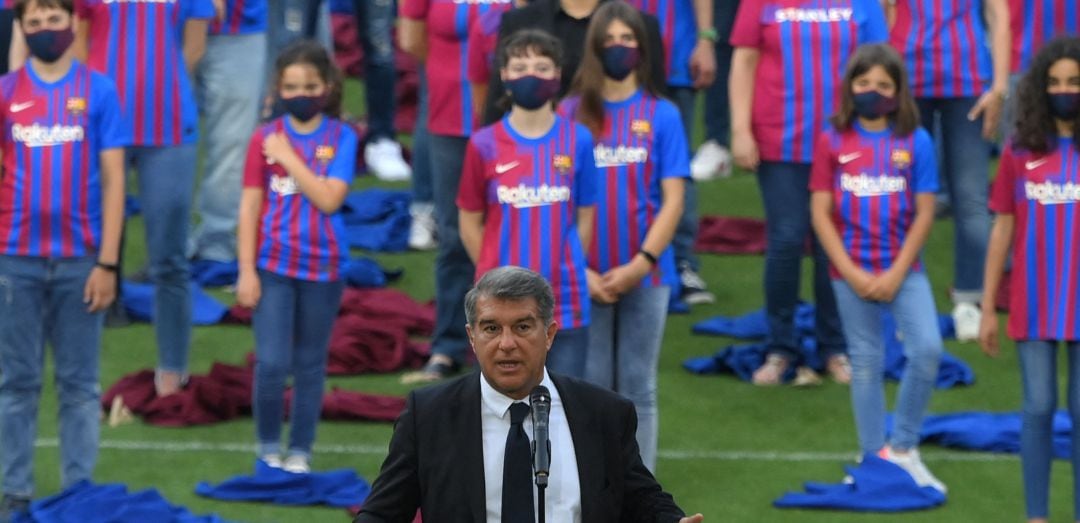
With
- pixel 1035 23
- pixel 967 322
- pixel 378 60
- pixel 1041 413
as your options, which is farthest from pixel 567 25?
pixel 378 60

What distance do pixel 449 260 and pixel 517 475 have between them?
525 centimetres

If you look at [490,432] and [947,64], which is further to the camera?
[947,64]

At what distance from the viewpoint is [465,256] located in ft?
35.3

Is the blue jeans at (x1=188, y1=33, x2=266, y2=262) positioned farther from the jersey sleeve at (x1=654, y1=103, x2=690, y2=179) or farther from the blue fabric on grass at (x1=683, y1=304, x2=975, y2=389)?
the jersey sleeve at (x1=654, y1=103, x2=690, y2=179)

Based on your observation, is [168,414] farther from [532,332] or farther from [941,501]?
[532,332]

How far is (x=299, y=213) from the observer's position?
365 inches

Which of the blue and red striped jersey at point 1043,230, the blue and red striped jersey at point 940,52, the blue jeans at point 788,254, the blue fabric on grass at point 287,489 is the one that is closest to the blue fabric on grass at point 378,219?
the blue jeans at point 788,254

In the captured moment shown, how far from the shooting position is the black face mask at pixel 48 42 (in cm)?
884

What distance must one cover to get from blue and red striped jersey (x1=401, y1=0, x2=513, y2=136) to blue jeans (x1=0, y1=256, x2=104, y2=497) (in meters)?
2.52

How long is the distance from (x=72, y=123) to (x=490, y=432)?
376cm

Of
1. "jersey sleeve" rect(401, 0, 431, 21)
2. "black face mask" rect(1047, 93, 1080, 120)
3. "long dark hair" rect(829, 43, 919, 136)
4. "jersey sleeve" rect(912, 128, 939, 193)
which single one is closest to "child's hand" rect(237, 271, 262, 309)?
"jersey sleeve" rect(401, 0, 431, 21)

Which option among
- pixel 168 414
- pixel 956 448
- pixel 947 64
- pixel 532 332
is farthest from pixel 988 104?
pixel 532 332

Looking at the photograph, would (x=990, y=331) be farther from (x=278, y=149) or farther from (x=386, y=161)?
(x=386, y=161)

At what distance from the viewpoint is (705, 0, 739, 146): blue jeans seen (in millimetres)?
13930
